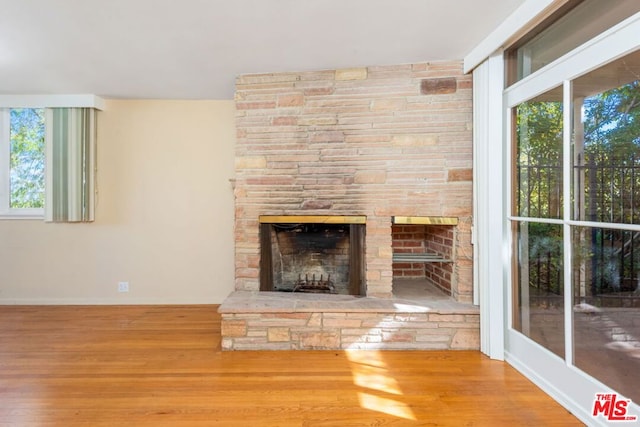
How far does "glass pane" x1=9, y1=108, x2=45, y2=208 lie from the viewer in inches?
134

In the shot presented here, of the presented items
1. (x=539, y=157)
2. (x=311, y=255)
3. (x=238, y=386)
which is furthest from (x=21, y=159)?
(x=539, y=157)

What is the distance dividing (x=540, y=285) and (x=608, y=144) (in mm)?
863

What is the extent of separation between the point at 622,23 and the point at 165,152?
3.55m

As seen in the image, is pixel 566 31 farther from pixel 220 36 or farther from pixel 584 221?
pixel 220 36

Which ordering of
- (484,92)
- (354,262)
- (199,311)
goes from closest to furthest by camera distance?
(484,92) → (354,262) → (199,311)

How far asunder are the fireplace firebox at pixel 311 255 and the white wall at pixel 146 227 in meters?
0.86

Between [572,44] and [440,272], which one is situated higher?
[572,44]

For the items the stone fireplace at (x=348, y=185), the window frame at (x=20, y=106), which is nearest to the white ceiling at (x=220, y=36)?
the stone fireplace at (x=348, y=185)

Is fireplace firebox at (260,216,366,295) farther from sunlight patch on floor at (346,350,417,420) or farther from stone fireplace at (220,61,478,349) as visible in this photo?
sunlight patch on floor at (346,350,417,420)

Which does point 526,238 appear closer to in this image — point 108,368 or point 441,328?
point 441,328

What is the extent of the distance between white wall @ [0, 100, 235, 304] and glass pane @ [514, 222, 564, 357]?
2.62 metres

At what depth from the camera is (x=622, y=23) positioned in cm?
138

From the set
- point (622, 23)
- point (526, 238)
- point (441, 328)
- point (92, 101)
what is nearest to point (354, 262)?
point (441, 328)

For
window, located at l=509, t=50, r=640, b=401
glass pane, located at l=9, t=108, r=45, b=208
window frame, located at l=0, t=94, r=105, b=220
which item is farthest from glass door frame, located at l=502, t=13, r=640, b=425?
glass pane, located at l=9, t=108, r=45, b=208
